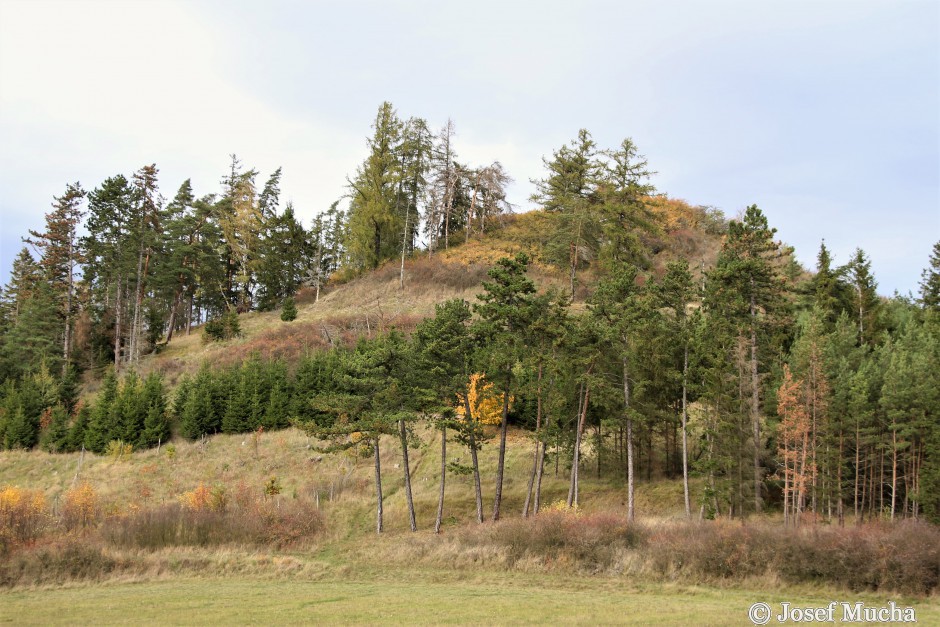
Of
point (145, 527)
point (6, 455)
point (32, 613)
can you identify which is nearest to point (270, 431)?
point (145, 527)

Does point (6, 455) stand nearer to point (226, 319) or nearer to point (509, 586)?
point (226, 319)

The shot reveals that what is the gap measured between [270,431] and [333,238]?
46433mm

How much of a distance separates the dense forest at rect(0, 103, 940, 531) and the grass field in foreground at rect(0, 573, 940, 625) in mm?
8416

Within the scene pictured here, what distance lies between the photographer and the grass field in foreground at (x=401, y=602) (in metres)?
17.9

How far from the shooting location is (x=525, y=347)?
31406 mm

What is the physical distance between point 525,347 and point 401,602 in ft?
48.1

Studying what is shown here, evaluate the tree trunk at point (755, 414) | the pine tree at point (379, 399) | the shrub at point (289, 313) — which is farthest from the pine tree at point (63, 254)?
the tree trunk at point (755, 414)

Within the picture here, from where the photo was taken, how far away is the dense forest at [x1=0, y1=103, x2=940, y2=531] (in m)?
31.5

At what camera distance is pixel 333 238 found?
8894 centimetres

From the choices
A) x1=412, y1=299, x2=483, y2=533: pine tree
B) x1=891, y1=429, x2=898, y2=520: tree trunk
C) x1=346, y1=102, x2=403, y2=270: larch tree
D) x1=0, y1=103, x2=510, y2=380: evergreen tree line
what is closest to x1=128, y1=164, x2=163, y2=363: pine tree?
x1=0, y1=103, x2=510, y2=380: evergreen tree line

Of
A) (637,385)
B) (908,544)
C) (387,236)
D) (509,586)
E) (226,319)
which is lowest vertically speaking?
(509,586)

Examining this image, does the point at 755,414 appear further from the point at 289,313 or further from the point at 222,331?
the point at 222,331

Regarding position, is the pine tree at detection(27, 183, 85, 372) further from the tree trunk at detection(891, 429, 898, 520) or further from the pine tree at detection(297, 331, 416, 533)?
the tree trunk at detection(891, 429, 898, 520)

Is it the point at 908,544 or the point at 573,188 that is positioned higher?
the point at 573,188
